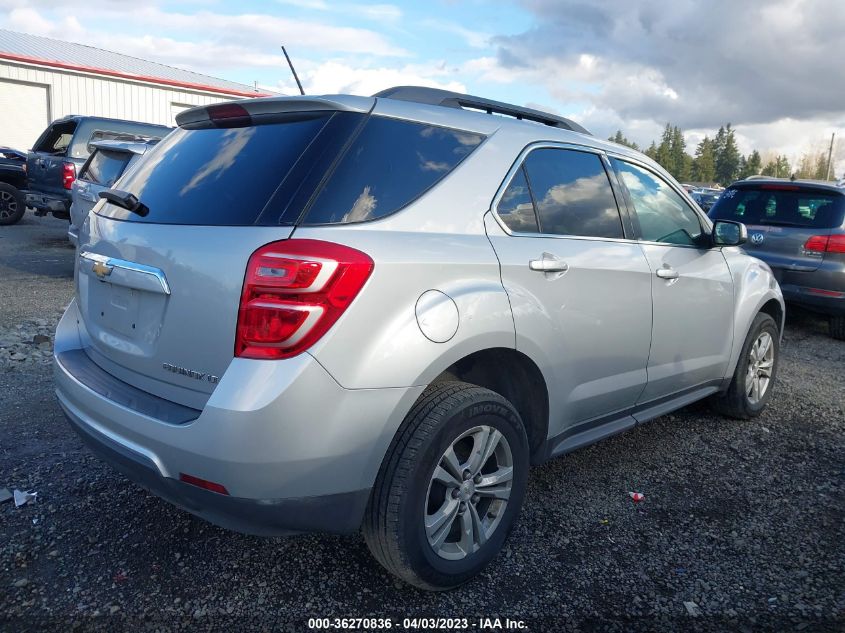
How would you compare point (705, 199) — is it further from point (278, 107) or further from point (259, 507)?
point (259, 507)

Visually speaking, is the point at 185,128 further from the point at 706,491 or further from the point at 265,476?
the point at 706,491

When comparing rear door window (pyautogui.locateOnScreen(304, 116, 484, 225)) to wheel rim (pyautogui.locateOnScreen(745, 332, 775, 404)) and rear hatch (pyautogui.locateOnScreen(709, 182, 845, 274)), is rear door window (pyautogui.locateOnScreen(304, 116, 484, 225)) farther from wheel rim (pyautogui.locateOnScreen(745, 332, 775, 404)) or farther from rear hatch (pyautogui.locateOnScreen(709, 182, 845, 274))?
rear hatch (pyautogui.locateOnScreen(709, 182, 845, 274))

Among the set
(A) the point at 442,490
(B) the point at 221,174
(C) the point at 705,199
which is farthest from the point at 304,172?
(C) the point at 705,199

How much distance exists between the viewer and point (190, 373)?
229cm

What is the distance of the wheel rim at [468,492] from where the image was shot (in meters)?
2.57

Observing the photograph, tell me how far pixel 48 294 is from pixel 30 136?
20394 millimetres

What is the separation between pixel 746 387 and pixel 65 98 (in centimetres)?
2642

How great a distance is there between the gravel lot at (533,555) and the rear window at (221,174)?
1.34 meters

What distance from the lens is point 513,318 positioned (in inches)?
105

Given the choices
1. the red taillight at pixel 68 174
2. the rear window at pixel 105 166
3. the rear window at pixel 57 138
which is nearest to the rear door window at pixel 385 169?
the rear window at pixel 105 166

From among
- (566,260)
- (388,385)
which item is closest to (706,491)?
(566,260)

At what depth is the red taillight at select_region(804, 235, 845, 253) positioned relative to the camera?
7070 millimetres

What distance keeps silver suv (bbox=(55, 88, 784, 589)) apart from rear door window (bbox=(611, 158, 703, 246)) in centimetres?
39

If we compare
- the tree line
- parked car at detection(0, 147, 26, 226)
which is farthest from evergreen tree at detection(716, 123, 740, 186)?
parked car at detection(0, 147, 26, 226)
